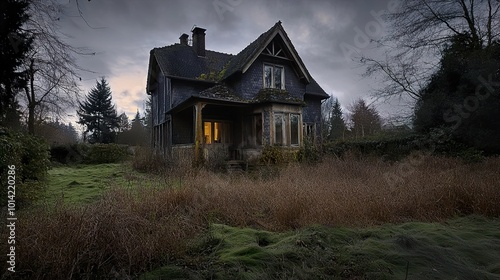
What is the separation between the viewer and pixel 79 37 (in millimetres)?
2789

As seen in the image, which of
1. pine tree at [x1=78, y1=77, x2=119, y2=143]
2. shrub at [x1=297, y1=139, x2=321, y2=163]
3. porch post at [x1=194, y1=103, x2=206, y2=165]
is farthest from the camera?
pine tree at [x1=78, y1=77, x2=119, y2=143]

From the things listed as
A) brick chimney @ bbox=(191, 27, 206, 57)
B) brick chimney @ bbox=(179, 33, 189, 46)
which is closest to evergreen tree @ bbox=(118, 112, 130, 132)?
brick chimney @ bbox=(179, 33, 189, 46)

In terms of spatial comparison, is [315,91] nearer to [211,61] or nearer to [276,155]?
[211,61]

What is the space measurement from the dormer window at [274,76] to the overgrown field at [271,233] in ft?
38.2

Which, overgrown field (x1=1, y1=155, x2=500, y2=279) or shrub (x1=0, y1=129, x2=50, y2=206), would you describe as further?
shrub (x1=0, y1=129, x2=50, y2=206)

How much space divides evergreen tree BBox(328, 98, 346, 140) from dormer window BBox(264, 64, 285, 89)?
20.6 meters

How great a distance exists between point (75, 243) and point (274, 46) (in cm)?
1626

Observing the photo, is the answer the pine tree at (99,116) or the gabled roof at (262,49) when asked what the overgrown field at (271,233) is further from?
the pine tree at (99,116)

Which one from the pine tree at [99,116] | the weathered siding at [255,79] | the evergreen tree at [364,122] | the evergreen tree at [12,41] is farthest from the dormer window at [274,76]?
the pine tree at [99,116]

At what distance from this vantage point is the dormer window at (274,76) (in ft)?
54.3

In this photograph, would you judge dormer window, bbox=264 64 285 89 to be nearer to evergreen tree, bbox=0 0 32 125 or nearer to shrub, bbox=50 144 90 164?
shrub, bbox=50 144 90 164

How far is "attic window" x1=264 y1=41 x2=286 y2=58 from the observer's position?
16422 mm

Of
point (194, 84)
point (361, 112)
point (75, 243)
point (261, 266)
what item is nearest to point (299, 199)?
point (261, 266)

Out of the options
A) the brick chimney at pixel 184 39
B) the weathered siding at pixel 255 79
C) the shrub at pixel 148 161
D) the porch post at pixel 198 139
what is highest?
the brick chimney at pixel 184 39
